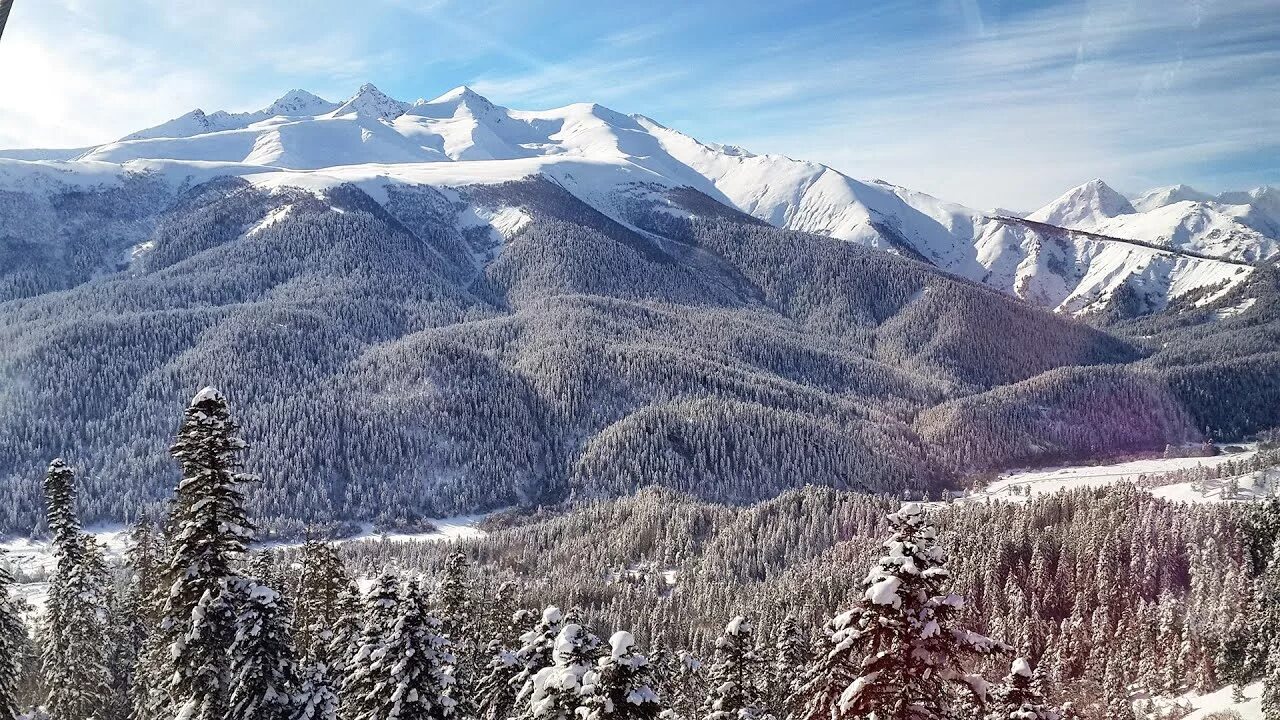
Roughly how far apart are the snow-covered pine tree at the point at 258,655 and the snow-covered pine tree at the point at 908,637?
68.5ft

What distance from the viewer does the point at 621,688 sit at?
78.3 ft

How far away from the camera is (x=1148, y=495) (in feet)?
615

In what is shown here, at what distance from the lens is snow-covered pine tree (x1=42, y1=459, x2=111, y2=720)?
51750 millimetres

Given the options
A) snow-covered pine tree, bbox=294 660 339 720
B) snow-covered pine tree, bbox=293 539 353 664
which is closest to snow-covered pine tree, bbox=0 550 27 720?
snow-covered pine tree, bbox=293 539 353 664

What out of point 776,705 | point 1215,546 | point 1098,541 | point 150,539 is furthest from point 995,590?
point 150,539

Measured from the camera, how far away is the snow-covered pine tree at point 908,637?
18969 millimetres

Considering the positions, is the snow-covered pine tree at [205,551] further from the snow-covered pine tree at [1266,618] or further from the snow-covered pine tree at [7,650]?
the snow-covered pine tree at [1266,618]

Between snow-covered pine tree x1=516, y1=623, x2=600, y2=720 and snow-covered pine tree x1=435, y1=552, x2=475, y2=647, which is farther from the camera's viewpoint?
snow-covered pine tree x1=435, y1=552, x2=475, y2=647

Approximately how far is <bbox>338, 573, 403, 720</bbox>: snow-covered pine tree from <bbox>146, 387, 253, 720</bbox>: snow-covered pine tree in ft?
18.1

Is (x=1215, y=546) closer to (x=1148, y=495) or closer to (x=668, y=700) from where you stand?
(x=1148, y=495)

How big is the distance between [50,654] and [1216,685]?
396ft

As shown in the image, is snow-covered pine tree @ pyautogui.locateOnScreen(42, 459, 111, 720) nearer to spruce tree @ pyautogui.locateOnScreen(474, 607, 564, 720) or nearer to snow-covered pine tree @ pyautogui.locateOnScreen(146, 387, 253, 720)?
spruce tree @ pyautogui.locateOnScreen(474, 607, 564, 720)

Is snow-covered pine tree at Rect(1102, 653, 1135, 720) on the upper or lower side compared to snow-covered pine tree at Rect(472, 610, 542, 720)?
lower

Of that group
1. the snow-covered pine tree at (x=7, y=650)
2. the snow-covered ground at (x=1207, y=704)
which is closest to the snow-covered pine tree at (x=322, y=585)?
the snow-covered pine tree at (x=7, y=650)
